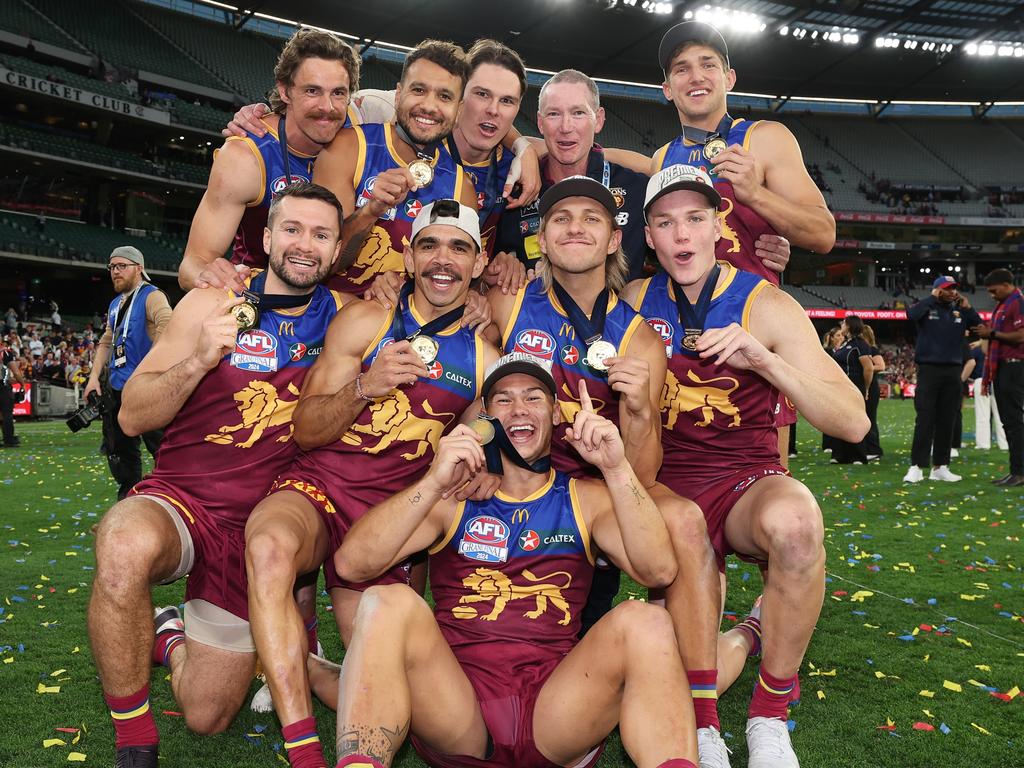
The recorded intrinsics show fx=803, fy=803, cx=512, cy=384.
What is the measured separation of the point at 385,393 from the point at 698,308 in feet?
5.06

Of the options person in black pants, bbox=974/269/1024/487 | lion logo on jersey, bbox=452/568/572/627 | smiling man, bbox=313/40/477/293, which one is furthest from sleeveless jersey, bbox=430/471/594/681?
person in black pants, bbox=974/269/1024/487

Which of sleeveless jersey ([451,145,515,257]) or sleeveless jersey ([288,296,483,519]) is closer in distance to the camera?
sleeveless jersey ([288,296,483,519])

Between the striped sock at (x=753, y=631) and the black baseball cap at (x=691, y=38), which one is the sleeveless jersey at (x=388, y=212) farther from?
the striped sock at (x=753, y=631)

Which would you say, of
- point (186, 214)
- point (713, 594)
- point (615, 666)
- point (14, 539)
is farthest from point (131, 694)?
point (186, 214)

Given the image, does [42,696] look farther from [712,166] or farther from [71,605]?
[712,166]

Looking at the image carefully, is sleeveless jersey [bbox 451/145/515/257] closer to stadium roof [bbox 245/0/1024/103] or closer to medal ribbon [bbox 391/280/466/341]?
medal ribbon [bbox 391/280/466/341]

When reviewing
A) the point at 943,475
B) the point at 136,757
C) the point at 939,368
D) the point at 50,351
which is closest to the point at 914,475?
the point at 943,475

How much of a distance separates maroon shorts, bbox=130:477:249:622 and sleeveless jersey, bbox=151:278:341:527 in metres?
0.05

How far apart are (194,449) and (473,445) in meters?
1.58

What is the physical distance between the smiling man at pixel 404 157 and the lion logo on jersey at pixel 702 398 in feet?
5.03

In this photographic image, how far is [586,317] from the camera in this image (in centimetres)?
388

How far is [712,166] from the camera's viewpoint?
4.33 metres

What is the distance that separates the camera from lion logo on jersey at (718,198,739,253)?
14.9ft

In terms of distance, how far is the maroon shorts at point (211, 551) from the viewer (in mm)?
3588
